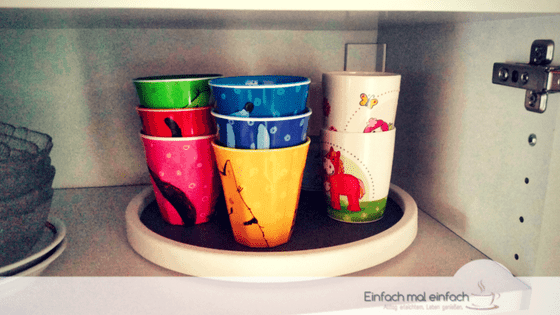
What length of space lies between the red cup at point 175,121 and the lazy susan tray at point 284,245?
138mm

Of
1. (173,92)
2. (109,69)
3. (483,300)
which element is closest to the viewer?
(483,300)

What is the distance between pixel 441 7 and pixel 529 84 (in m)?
0.15

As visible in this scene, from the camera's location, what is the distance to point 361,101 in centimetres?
54

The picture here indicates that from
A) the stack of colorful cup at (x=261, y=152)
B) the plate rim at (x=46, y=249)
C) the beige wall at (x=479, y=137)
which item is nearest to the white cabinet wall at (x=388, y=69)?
the beige wall at (x=479, y=137)

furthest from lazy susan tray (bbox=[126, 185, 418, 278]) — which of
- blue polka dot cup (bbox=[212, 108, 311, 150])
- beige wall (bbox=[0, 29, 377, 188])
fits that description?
beige wall (bbox=[0, 29, 377, 188])

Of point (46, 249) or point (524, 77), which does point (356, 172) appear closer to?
point (524, 77)

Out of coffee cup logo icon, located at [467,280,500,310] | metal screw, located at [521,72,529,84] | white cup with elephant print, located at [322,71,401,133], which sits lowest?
coffee cup logo icon, located at [467,280,500,310]

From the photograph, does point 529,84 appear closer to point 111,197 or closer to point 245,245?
point 245,245

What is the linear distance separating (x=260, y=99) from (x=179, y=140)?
0.15 m

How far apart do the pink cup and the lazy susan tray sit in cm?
2

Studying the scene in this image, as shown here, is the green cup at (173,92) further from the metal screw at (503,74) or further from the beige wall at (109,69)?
the metal screw at (503,74)

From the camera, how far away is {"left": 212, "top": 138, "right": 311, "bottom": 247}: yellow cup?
18.4 inches

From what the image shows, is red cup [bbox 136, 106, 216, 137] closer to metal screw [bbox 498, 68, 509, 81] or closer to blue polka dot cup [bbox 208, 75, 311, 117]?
blue polka dot cup [bbox 208, 75, 311, 117]

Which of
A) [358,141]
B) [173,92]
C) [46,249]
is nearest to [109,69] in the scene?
[173,92]
